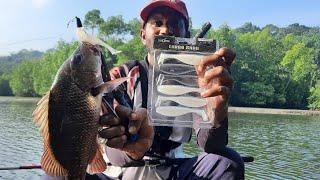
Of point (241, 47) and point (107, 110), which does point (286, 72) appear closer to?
point (241, 47)

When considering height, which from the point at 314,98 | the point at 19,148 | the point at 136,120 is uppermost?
the point at 136,120

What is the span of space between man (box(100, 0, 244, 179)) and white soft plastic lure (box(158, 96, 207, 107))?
107 mm

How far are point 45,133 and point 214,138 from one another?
4.46 feet

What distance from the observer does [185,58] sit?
3.52 metres

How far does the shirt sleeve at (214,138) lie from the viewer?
360cm

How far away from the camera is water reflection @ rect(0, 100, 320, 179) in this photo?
19.4 m

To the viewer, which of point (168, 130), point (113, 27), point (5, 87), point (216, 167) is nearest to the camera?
point (216, 167)

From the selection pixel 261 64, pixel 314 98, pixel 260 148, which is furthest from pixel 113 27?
pixel 260 148

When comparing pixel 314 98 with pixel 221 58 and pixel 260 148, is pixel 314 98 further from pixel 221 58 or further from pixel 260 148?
pixel 221 58

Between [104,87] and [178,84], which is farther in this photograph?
[178,84]

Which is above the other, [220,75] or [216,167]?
[220,75]

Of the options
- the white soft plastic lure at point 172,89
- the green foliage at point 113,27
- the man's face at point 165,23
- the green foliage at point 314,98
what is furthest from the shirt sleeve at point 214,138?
the green foliage at point 113,27

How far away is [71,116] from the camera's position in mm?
2557

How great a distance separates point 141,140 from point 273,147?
→ 25.0m
